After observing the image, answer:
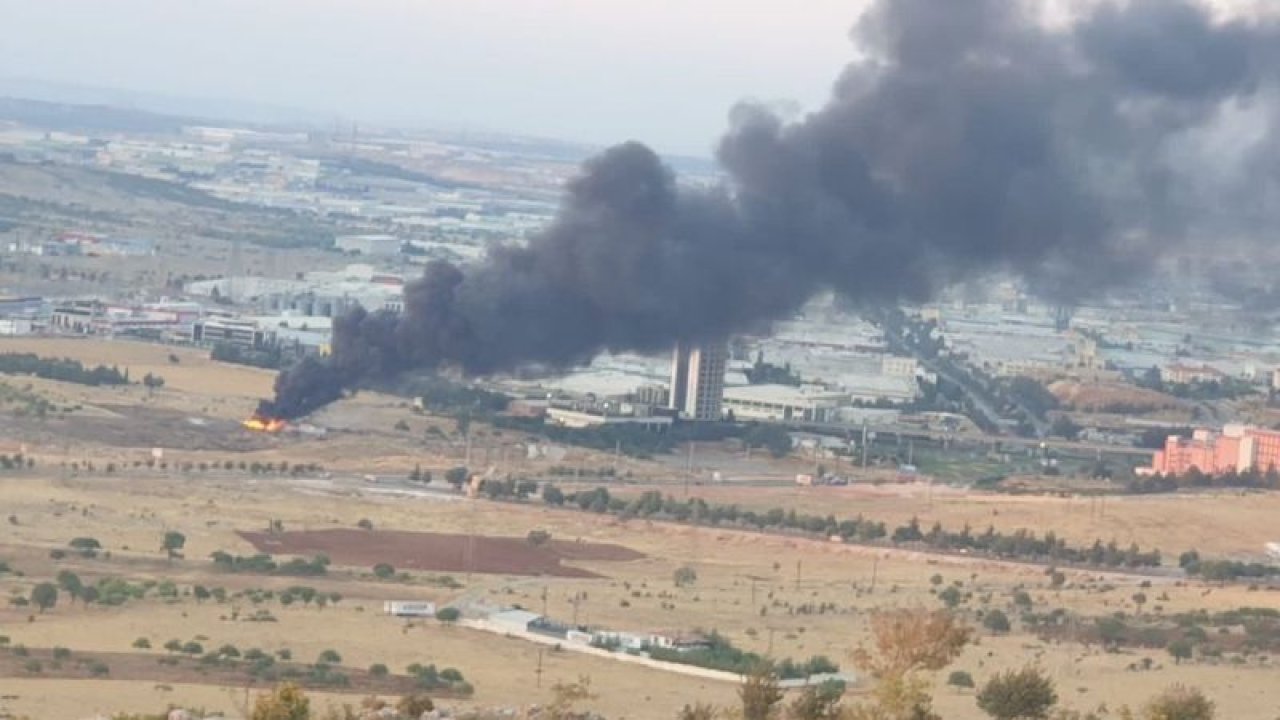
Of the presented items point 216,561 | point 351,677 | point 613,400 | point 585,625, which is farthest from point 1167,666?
point 613,400

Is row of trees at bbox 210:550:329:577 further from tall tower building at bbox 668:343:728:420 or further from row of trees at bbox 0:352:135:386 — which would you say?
tall tower building at bbox 668:343:728:420

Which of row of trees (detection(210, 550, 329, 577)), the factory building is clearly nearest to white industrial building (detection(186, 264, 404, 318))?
the factory building

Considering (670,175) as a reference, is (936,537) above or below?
below

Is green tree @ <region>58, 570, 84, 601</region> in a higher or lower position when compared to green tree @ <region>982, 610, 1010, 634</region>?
lower

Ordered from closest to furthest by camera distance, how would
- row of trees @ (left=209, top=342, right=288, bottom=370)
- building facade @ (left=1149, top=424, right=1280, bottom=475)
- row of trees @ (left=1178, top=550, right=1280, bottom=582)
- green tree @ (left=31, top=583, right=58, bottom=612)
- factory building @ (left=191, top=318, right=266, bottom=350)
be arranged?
green tree @ (left=31, top=583, right=58, bottom=612), row of trees @ (left=1178, top=550, right=1280, bottom=582), building facade @ (left=1149, top=424, right=1280, bottom=475), row of trees @ (left=209, top=342, right=288, bottom=370), factory building @ (left=191, top=318, right=266, bottom=350)

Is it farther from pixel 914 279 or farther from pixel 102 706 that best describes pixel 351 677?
pixel 914 279

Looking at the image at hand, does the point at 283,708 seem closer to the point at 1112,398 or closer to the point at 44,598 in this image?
the point at 44,598
